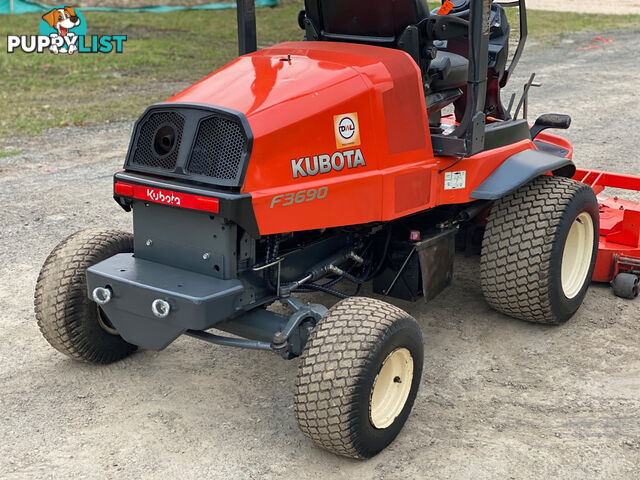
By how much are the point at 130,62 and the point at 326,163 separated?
33.1 feet

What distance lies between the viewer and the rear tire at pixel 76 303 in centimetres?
409

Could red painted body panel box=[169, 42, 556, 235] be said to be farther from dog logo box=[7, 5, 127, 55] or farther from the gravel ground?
dog logo box=[7, 5, 127, 55]

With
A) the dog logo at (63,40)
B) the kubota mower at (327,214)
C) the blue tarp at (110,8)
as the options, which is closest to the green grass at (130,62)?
the dog logo at (63,40)

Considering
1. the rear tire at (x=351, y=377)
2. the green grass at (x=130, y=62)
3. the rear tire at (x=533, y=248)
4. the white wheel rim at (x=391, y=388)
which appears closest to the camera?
the rear tire at (x=351, y=377)

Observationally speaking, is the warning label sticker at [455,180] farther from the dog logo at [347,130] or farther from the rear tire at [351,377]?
the rear tire at [351,377]

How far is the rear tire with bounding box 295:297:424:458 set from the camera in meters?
3.38

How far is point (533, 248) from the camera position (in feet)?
14.7

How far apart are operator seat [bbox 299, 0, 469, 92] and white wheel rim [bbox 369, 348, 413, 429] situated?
1466 millimetres

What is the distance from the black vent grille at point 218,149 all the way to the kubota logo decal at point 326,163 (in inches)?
9.9

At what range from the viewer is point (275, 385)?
4.18 metres

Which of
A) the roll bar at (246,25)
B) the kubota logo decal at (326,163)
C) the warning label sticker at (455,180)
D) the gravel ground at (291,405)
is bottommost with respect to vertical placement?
the gravel ground at (291,405)

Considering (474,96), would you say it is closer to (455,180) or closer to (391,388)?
(455,180)

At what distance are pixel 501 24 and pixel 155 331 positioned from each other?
288cm

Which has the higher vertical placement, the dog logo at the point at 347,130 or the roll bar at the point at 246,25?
the roll bar at the point at 246,25
